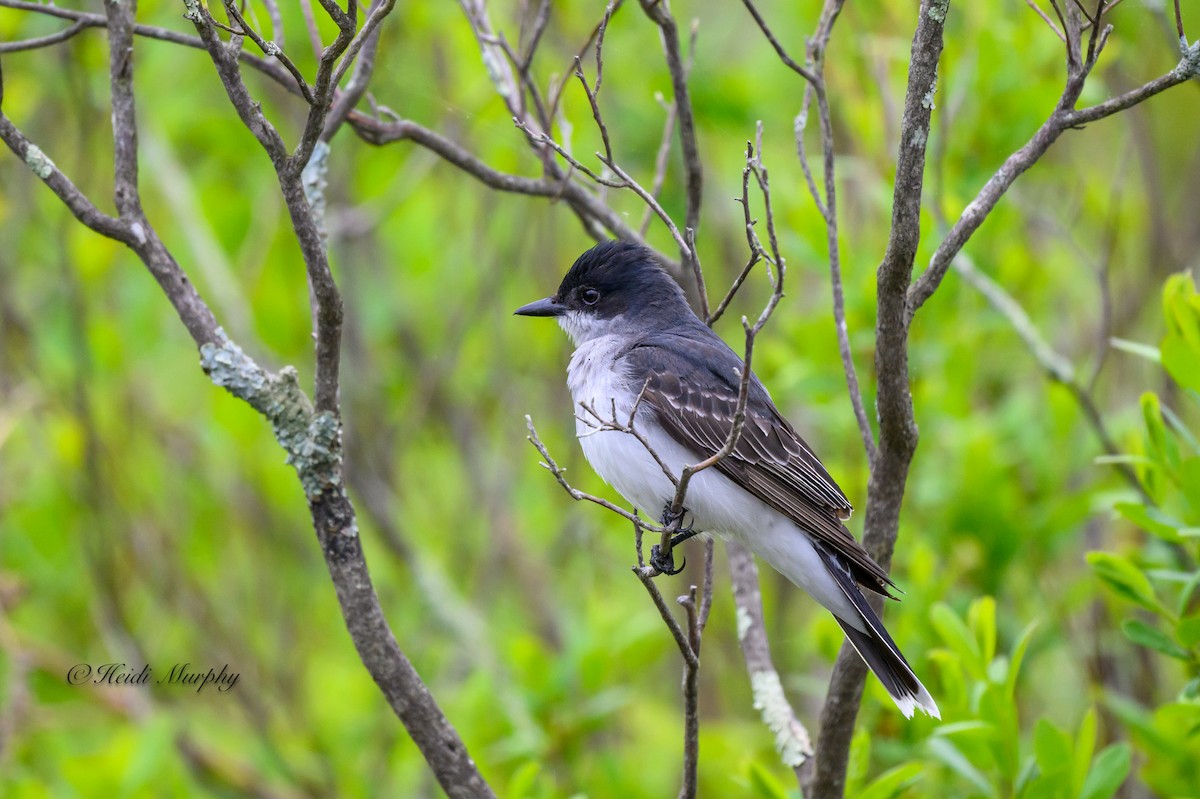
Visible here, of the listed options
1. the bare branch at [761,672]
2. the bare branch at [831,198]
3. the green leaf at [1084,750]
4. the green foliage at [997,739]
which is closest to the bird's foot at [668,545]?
the bare branch at [761,672]

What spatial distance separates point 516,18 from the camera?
20.2 ft

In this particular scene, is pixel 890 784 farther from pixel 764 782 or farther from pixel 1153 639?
pixel 1153 639

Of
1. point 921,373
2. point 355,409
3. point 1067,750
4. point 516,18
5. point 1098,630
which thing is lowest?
point 1067,750

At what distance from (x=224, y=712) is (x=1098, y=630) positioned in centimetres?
452

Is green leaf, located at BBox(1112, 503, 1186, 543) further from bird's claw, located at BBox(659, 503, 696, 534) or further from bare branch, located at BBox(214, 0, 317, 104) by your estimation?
bare branch, located at BBox(214, 0, 317, 104)

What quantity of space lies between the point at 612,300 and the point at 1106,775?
2195 millimetres

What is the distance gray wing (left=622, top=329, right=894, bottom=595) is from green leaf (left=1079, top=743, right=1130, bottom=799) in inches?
30.4

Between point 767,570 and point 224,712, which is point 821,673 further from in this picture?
point 224,712

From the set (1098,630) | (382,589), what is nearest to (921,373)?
(1098,630)

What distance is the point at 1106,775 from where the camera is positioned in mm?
3152

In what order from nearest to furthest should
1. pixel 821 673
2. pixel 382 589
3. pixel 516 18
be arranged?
pixel 821 673 → pixel 516 18 → pixel 382 589

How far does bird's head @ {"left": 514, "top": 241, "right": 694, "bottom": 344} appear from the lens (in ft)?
14.1
